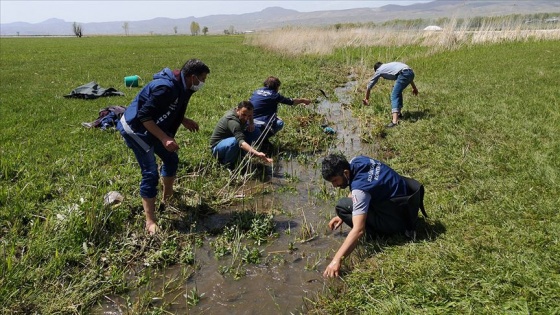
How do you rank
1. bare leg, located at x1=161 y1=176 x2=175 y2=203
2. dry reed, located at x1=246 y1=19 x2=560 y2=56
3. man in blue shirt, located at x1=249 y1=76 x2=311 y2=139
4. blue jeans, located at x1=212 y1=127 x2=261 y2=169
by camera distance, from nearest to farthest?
bare leg, located at x1=161 y1=176 x2=175 y2=203, blue jeans, located at x1=212 y1=127 x2=261 y2=169, man in blue shirt, located at x1=249 y1=76 x2=311 y2=139, dry reed, located at x1=246 y1=19 x2=560 y2=56

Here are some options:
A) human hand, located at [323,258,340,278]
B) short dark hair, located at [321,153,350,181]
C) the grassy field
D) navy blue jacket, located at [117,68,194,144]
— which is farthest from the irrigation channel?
navy blue jacket, located at [117,68,194,144]

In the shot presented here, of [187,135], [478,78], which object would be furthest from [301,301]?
[478,78]

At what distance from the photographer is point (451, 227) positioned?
422cm

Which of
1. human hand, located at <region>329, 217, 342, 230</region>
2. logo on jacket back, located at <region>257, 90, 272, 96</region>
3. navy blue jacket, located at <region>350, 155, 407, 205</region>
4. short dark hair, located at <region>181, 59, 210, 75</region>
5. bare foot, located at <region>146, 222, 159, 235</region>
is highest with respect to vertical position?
short dark hair, located at <region>181, 59, 210, 75</region>

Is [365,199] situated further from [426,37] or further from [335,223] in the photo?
[426,37]

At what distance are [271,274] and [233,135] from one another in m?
2.90

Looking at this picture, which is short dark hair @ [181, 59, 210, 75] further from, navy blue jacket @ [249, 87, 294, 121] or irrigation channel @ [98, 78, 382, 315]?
navy blue jacket @ [249, 87, 294, 121]

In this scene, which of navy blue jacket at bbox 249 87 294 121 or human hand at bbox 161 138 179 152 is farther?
navy blue jacket at bbox 249 87 294 121

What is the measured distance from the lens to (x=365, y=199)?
12.4 ft

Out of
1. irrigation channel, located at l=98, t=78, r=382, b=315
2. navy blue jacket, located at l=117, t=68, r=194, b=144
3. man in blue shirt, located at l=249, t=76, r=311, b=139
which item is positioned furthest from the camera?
man in blue shirt, located at l=249, t=76, r=311, b=139

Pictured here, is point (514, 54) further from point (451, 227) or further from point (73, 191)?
point (73, 191)

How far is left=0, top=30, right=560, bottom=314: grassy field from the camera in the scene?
3301mm

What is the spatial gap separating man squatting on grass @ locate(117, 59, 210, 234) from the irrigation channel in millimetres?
833

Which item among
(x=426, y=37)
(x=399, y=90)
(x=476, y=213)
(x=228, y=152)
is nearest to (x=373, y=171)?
(x=476, y=213)
